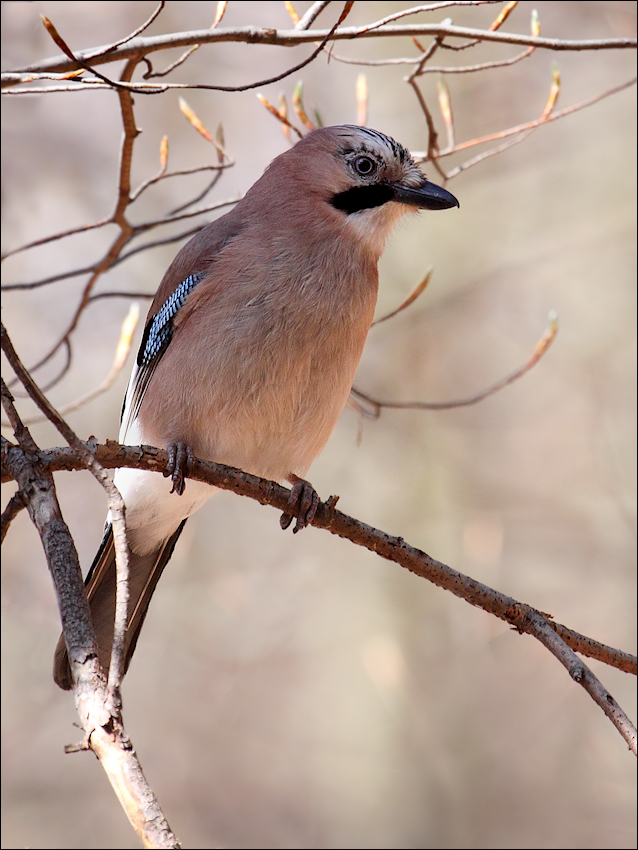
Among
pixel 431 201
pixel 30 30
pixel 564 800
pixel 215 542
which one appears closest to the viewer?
pixel 431 201

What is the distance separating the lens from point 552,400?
24.5ft

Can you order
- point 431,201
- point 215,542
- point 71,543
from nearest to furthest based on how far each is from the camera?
point 71,543 < point 431,201 < point 215,542

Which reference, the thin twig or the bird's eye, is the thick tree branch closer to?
the thin twig

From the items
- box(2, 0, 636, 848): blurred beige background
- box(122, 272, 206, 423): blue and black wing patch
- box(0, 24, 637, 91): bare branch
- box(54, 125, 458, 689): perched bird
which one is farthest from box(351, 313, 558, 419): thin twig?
box(2, 0, 636, 848): blurred beige background

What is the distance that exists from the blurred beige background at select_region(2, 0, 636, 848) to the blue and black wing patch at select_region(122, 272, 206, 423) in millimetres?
3246

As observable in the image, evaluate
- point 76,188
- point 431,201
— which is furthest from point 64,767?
point 431,201

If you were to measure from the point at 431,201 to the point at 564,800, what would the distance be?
5475 millimetres

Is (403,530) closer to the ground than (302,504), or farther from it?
farther from it

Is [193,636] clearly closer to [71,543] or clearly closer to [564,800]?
[564,800]

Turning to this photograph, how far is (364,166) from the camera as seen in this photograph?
2.95 metres

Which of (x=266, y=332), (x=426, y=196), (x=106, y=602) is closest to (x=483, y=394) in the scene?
(x=426, y=196)

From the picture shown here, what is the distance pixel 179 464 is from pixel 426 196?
3.97 ft

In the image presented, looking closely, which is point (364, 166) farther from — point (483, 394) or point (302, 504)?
point (302, 504)

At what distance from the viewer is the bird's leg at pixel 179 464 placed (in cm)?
237
